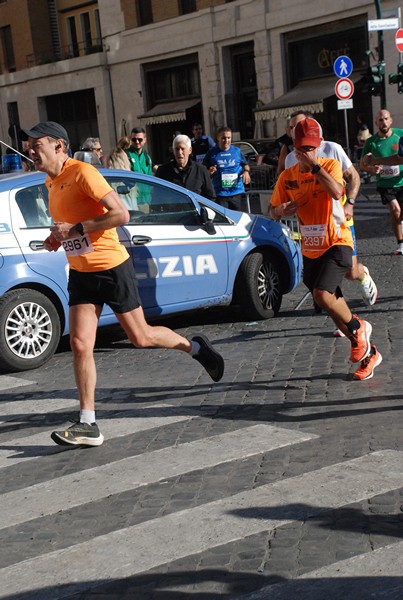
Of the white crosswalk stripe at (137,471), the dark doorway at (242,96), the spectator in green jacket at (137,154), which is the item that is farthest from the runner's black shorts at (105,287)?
the dark doorway at (242,96)

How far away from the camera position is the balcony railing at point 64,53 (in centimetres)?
4747

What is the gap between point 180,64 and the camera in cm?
4197

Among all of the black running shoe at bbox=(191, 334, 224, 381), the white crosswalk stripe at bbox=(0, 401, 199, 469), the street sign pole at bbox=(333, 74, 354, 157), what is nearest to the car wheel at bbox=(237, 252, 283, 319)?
the black running shoe at bbox=(191, 334, 224, 381)

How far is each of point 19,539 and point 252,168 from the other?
65.3ft

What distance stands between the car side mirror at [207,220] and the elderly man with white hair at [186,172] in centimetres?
241

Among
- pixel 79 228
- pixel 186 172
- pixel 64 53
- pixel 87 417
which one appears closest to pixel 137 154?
pixel 186 172

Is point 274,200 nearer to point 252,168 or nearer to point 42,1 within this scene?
point 252,168

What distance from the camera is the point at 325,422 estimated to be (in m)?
6.12

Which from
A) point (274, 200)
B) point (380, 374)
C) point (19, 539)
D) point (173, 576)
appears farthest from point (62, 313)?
point (173, 576)

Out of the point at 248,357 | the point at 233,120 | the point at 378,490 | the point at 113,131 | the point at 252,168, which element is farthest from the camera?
the point at 113,131

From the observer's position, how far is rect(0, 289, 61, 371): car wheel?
321 inches

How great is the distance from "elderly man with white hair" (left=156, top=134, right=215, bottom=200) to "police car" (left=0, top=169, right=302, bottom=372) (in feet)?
6.46

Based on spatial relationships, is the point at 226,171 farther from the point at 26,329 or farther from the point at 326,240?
the point at 326,240

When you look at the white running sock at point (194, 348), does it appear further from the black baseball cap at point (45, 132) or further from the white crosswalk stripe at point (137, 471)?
the black baseball cap at point (45, 132)
